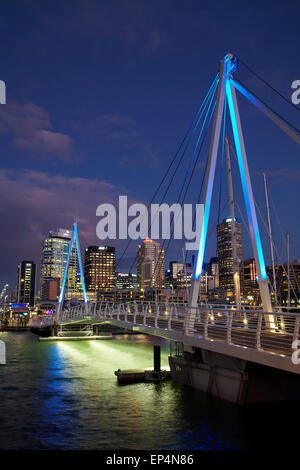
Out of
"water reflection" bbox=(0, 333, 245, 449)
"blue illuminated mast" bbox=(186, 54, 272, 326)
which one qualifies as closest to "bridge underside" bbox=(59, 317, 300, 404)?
"water reflection" bbox=(0, 333, 245, 449)

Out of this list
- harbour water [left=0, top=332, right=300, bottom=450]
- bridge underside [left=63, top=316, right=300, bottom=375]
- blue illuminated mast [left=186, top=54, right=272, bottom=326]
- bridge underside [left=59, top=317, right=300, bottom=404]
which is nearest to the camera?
bridge underside [left=63, top=316, right=300, bottom=375]

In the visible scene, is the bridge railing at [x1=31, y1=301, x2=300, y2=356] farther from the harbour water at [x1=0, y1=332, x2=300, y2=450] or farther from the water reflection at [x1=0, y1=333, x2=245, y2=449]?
the water reflection at [x1=0, y1=333, x2=245, y2=449]

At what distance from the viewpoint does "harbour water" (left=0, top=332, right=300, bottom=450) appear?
→ 585 inches

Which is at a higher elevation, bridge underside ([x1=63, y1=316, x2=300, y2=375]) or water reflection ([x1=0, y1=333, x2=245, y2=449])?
bridge underside ([x1=63, y1=316, x2=300, y2=375])

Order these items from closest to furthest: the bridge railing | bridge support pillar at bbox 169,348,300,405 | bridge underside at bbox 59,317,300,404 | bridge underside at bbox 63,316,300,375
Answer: bridge underside at bbox 63,316,300,375
the bridge railing
bridge underside at bbox 59,317,300,404
bridge support pillar at bbox 169,348,300,405

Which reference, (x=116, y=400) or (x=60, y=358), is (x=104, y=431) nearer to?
(x=116, y=400)

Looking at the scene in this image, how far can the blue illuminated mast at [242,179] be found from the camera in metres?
19.5

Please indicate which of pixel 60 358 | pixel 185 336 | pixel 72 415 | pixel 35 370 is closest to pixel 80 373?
pixel 35 370

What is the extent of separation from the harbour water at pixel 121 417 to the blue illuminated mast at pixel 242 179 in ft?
12.3

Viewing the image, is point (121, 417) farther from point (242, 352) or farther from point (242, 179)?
point (242, 179)

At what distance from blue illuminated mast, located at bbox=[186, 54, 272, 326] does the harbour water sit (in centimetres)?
376

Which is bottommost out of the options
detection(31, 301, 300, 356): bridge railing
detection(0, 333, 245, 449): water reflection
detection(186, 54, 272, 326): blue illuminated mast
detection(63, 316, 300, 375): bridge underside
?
detection(0, 333, 245, 449): water reflection

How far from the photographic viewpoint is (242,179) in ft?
68.4

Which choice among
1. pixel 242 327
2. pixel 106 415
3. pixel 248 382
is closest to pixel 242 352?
pixel 248 382
